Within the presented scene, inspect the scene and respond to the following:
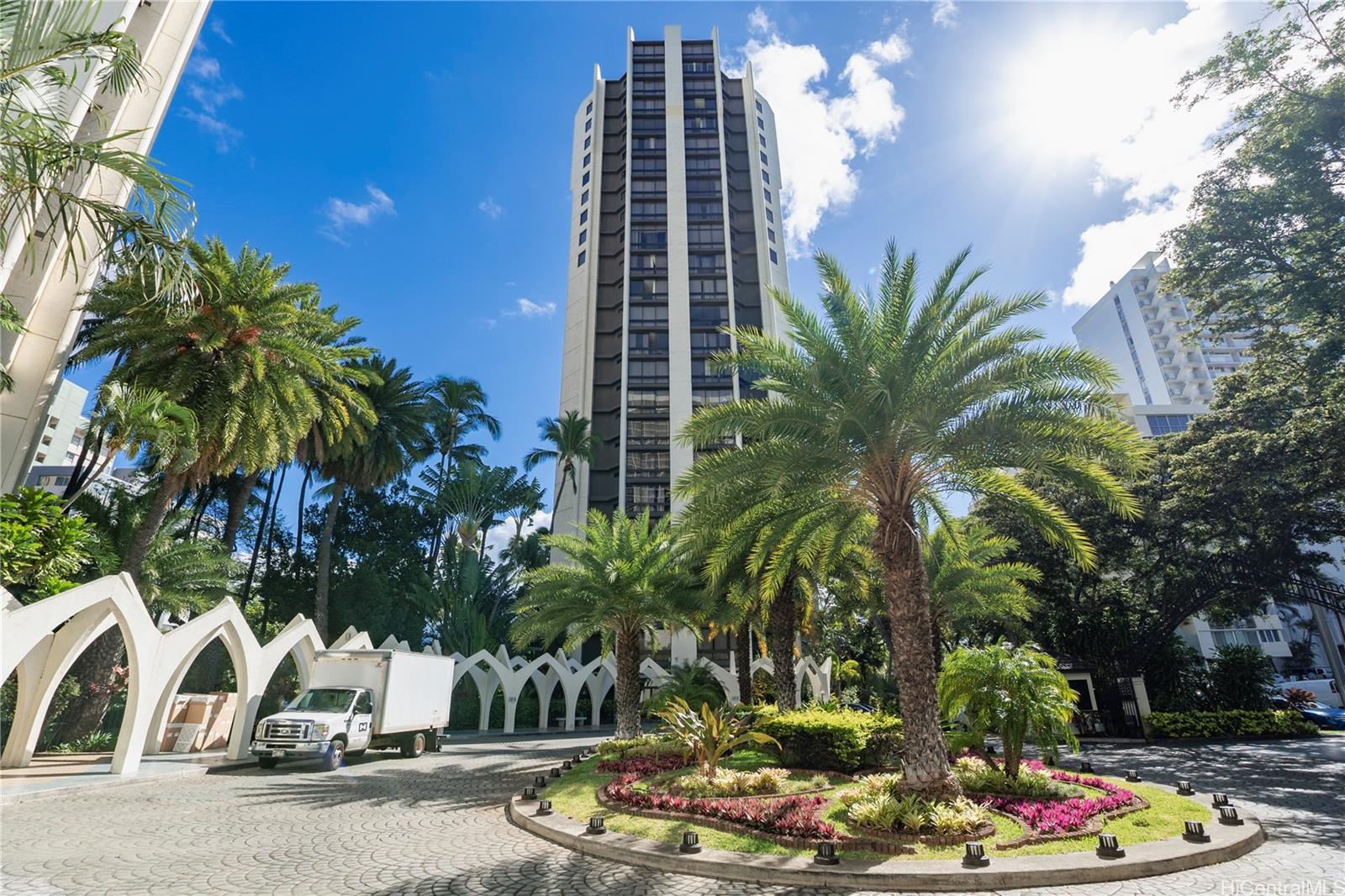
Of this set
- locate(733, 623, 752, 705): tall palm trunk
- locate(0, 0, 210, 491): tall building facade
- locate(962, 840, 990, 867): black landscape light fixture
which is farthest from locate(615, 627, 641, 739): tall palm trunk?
locate(0, 0, 210, 491): tall building facade

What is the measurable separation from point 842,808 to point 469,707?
29.3 metres

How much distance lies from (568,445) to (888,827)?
43.9m

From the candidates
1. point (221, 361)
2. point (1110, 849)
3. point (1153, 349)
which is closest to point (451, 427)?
point (221, 361)

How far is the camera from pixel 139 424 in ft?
55.2

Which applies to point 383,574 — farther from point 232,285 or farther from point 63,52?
point 63,52

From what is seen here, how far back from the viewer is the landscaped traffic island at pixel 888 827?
7199 millimetres

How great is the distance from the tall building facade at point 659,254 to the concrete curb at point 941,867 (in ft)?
139

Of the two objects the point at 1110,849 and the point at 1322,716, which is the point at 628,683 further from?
the point at 1322,716

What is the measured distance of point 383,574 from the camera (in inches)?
1606

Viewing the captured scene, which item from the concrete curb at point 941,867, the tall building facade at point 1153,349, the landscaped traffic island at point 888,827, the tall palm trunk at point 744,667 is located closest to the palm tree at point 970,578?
the tall palm trunk at point 744,667

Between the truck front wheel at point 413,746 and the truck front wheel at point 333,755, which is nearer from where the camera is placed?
the truck front wheel at point 333,755

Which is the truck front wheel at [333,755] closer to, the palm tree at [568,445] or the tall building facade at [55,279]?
the tall building facade at [55,279]

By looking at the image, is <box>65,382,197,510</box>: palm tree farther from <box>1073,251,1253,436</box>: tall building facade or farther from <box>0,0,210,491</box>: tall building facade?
<box>1073,251,1253,436</box>: tall building facade

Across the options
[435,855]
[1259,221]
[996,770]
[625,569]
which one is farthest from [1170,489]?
[435,855]
